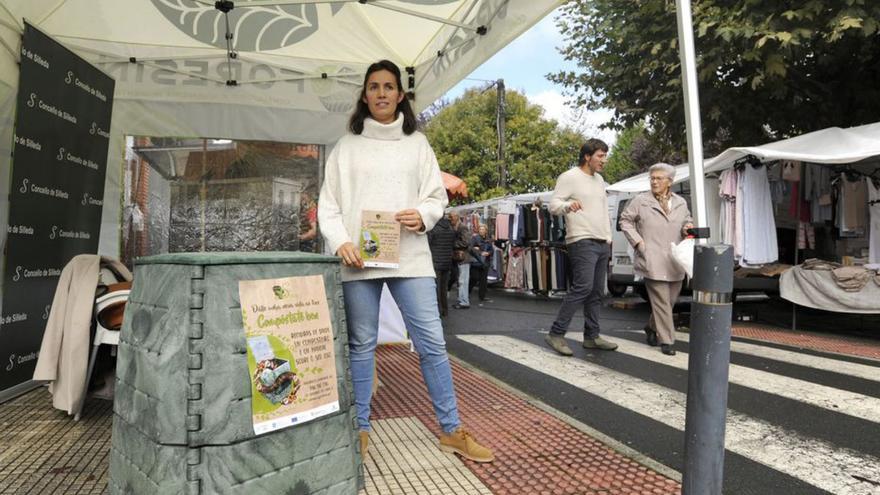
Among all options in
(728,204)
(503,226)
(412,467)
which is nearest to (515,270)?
(503,226)

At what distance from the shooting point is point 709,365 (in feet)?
7.15

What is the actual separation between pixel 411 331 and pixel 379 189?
748 millimetres

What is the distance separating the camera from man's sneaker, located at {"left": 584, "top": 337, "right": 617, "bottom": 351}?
642 cm

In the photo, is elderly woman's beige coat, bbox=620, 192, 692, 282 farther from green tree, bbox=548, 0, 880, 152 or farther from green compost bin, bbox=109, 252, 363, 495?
green compost bin, bbox=109, 252, 363, 495

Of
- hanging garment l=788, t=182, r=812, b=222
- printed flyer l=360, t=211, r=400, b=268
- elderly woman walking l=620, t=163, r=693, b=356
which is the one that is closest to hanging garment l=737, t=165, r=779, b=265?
hanging garment l=788, t=182, r=812, b=222

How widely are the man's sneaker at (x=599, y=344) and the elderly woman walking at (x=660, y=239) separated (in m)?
0.50

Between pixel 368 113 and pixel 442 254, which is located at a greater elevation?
pixel 368 113

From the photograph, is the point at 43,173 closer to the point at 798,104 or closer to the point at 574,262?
the point at 574,262

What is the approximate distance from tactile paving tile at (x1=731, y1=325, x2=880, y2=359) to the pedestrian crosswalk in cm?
63

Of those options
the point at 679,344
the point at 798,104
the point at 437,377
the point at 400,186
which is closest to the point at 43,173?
the point at 400,186

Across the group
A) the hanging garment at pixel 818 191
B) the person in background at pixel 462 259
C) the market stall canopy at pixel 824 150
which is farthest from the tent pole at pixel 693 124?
the person in background at pixel 462 259

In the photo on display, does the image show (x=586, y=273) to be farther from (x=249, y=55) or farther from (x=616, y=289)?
(x=616, y=289)

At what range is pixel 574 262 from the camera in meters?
Answer: 5.97

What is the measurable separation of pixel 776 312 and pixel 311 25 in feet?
30.8
